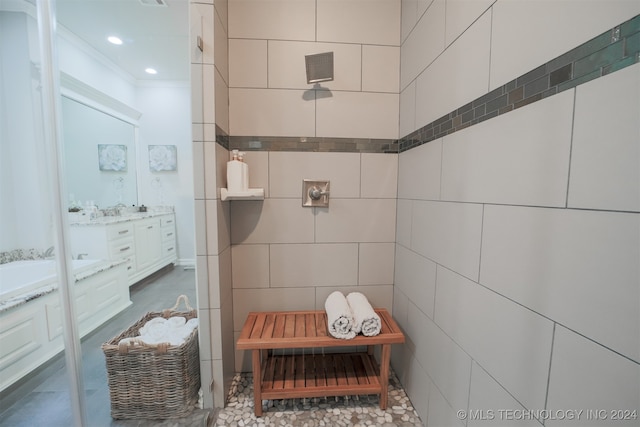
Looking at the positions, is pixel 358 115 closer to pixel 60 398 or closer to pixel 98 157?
pixel 98 157

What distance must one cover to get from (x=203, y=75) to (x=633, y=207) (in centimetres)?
142

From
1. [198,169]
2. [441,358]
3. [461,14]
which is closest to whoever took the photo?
[461,14]

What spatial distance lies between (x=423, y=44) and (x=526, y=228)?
991 millimetres

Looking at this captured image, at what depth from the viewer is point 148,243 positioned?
2082mm

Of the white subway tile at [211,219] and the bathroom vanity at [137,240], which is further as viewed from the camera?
the bathroom vanity at [137,240]

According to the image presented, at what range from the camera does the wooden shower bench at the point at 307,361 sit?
43.3 inches

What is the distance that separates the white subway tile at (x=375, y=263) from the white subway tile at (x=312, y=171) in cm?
37

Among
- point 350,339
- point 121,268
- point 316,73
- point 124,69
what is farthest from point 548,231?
point 124,69

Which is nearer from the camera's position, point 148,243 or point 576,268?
point 576,268

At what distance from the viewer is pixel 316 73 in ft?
3.91

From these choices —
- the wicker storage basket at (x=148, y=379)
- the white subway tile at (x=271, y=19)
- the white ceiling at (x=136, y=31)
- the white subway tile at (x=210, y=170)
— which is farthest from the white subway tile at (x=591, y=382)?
the white ceiling at (x=136, y=31)

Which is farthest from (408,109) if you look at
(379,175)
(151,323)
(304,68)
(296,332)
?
(151,323)

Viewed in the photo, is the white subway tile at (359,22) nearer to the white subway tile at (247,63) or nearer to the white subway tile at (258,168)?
the white subway tile at (247,63)

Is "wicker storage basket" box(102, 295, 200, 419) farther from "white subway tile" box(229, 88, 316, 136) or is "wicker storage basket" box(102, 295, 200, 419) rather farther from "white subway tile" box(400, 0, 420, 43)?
"white subway tile" box(400, 0, 420, 43)
